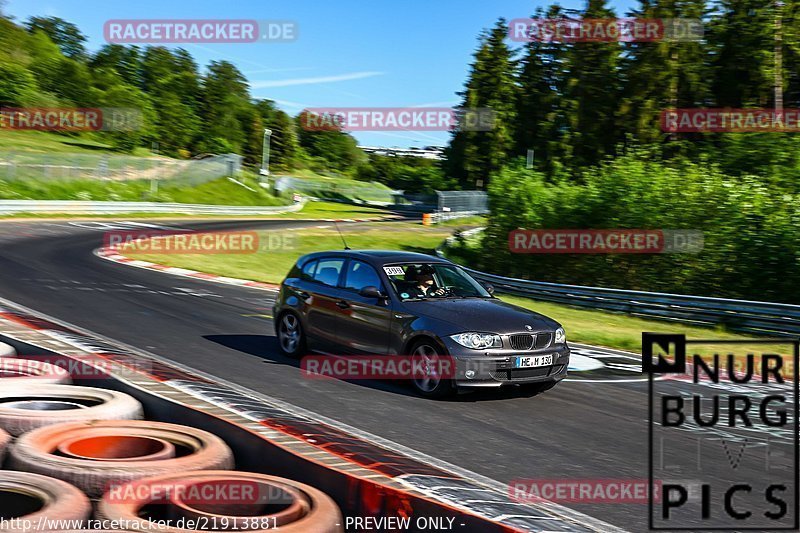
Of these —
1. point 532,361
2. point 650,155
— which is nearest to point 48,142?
point 650,155

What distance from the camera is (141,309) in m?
15.4

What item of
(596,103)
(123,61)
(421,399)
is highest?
(123,61)

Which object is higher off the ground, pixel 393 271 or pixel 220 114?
pixel 220 114

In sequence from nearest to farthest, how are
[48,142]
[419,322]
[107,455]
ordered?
[107,455], [419,322], [48,142]

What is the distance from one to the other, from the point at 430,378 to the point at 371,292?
137 centimetres

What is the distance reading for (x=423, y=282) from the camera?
1043 centimetres

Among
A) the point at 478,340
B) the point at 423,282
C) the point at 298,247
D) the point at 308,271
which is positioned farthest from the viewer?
the point at 298,247

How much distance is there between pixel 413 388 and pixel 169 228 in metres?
34.9

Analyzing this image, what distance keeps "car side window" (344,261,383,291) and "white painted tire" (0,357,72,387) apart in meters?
4.06

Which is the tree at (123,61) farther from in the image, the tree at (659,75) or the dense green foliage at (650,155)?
the tree at (659,75)

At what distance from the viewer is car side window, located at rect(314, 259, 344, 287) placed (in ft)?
36.4

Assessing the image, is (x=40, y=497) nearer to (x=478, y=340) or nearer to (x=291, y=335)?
(x=478, y=340)

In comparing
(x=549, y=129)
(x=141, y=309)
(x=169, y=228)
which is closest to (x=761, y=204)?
(x=141, y=309)

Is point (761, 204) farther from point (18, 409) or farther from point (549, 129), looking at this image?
point (549, 129)
